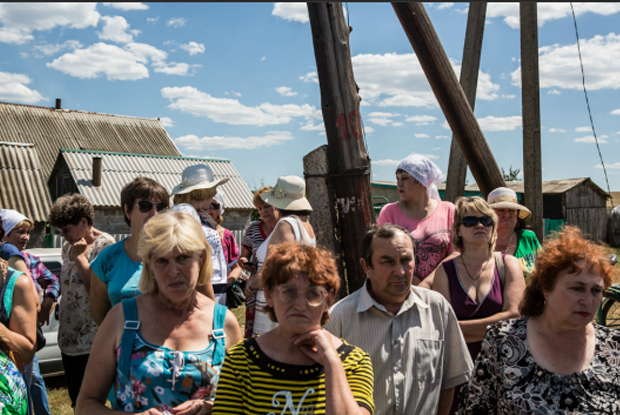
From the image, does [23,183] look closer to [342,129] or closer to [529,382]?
[342,129]

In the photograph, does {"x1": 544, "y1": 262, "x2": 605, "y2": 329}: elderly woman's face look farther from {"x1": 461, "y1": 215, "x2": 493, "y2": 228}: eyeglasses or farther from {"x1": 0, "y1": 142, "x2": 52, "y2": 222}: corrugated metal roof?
{"x1": 0, "y1": 142, "x2": 52, "y2": 222}: corrugated metal roof

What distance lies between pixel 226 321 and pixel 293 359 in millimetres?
509

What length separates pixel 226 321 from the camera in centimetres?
238

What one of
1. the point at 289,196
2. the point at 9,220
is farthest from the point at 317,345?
the point at 9,220

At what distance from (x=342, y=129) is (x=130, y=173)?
20.9m

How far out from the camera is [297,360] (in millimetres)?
1989

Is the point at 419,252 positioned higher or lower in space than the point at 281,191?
lower

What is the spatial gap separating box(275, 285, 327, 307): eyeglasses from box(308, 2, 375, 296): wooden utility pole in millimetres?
1213

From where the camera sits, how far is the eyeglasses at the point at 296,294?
6.59ft

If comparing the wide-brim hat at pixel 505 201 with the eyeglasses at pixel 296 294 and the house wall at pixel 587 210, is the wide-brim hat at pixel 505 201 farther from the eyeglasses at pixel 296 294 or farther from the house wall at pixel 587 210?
the house wall at pixel 587 210

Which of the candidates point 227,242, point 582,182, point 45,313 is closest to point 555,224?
point 582,182

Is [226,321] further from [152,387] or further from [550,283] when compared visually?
[550,283]

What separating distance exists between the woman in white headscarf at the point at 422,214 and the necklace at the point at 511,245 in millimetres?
762

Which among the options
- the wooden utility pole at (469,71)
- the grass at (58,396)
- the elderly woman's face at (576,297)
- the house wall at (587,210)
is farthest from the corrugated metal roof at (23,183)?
the house wall at (587,210)
